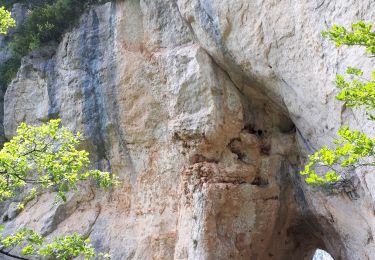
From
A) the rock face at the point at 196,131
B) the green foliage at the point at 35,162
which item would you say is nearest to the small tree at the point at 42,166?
the green foliage at the point at 35,162

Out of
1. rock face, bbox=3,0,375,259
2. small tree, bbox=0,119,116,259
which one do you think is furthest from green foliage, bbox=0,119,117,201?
rock face, bbox=3,0,375,259

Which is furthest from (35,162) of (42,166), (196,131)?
(196,131)

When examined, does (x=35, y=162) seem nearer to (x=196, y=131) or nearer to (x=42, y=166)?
(x=42, y=166)

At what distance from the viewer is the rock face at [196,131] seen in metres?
8.60

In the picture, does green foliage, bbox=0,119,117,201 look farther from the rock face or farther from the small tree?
the rock face

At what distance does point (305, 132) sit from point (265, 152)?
178cm

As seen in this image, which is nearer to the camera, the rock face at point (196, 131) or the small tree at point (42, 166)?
the small tree at point (42, 166)

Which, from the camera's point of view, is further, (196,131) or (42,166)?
(196,131)

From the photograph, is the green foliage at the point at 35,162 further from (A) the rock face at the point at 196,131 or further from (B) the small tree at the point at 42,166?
(A) the rock face at the point at 196,131

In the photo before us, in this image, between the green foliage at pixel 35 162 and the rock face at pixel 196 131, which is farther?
the rock face at pixel 196 131

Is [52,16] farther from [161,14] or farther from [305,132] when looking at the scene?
[305,132]

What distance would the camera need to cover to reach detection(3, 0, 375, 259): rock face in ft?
28.2

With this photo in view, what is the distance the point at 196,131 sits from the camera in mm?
9703

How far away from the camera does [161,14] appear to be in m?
10.7
